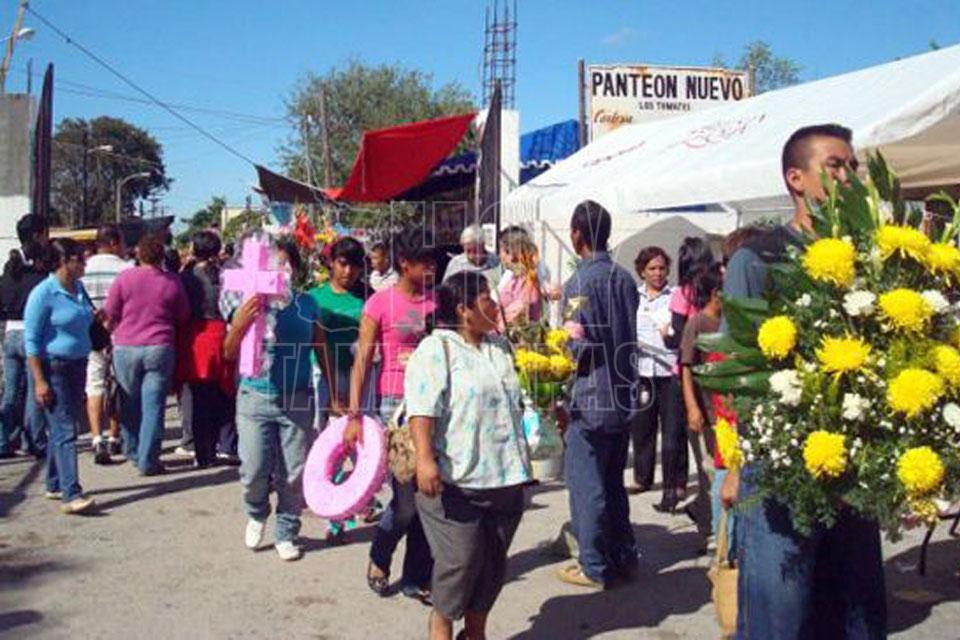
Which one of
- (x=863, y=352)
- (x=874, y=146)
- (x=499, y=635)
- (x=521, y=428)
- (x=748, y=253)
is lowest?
(x=499, y=635)

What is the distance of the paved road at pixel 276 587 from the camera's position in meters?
4.60

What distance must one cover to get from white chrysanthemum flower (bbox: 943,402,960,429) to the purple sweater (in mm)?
6247

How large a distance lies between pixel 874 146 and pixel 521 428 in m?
2.91

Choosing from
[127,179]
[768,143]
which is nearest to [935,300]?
[768,143]

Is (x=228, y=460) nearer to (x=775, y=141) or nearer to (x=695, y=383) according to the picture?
(x=695, y=383)

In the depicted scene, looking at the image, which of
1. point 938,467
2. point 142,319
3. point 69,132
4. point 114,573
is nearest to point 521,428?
point 938,467

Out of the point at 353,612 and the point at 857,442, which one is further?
the point at 353,612

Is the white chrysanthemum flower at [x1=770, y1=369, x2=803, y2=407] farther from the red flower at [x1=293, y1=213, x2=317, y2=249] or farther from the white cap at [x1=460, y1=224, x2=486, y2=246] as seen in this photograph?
the red flower at [x1=293, y1=213, x2=317, y2=249]

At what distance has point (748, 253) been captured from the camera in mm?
2877

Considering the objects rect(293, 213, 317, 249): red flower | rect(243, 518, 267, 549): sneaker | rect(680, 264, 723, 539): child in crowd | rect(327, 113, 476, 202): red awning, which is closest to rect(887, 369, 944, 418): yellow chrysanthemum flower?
rect(680, 264, 723, 539): child in crowd

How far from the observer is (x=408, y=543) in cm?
494

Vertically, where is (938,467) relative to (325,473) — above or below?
above

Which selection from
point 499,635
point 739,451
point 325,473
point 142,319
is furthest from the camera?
point 142,319

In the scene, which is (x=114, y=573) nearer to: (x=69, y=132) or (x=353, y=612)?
(x=353, y=612)
